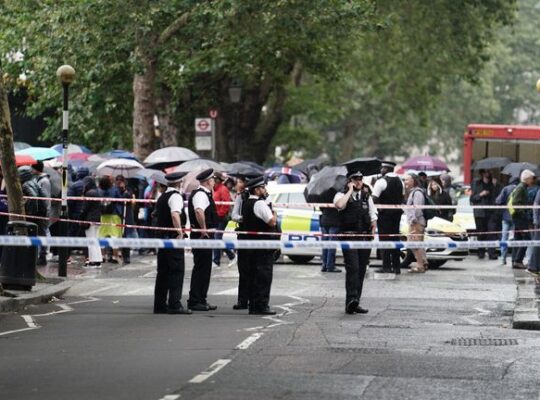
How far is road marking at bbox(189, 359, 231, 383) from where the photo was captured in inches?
473

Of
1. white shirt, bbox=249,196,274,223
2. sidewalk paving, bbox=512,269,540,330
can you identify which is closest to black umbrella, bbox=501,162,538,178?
sidewalk paving, bbox=512,269,540,330

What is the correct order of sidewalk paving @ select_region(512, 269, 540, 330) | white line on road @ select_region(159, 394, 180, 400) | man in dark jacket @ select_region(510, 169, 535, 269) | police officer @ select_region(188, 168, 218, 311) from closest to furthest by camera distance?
white line on road @ select_region(159, 394, 180, 400)
sidewalk paving @ select_region(512, 269, 540, 330)
police officer @ select_region(188, 168, 218, 311)
man in dark jacket @ select_region(510, 169, 535, 269)

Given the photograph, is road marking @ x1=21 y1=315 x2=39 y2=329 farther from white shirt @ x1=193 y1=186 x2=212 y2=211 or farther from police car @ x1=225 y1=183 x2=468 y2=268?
police car @ x1=225 y1=183 x2=468 y2=268

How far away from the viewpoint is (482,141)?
41531 millimetres

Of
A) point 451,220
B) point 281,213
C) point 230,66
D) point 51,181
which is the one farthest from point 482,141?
point 51,181

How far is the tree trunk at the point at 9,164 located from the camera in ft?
69.7

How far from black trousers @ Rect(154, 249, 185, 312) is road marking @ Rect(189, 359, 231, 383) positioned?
16.1ft

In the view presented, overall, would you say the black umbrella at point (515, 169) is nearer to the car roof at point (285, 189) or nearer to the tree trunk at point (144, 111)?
the car roof at point (285, 189)

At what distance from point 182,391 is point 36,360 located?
2.41 meters

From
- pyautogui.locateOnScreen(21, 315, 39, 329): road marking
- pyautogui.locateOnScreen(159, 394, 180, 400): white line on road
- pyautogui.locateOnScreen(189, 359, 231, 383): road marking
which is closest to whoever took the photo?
pyautogui.locateOnScreen(159, 394, 180, 400): white line on road

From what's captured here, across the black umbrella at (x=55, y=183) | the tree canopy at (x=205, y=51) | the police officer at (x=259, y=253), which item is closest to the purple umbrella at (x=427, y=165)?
the tree canopy at (x=205, y=51)

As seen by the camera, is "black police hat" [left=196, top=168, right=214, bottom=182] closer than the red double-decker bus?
Yes

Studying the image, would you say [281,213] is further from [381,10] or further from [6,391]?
[381,10]

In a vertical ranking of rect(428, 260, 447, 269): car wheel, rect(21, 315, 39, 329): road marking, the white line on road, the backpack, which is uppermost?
the backpack
